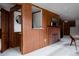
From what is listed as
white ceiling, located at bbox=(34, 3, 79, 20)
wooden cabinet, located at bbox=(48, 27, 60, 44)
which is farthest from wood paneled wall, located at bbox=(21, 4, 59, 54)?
wooden cabinet, located at bbox=(48, 27, 60, 44)

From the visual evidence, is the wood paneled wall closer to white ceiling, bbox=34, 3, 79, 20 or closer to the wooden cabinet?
white ceiling, bbox=34, 3, 79, 20

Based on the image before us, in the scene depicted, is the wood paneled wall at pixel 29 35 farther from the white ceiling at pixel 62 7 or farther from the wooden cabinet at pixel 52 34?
the wooden cabinet at pixel 52 34

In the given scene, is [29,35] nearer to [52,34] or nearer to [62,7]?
[62,7]

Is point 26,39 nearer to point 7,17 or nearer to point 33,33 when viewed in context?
point 33,33

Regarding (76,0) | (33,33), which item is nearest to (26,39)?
(33,33)

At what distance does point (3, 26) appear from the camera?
5.20 metres

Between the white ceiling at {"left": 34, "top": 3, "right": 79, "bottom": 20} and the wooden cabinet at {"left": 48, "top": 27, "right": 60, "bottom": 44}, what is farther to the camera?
the wooden cabinet at {"left": 48, "top": 27, "right": 60, "bottom": 44}

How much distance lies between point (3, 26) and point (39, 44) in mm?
1875

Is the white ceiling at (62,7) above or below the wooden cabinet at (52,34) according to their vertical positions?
above

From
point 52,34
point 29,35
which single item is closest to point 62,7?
point 52,34

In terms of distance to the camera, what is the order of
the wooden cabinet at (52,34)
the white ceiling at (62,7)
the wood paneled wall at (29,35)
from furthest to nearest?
1. the wooden cabinet at (52,34)
2. the white ceiling at (62,7)
3. the wood paneled wall at (29,35)

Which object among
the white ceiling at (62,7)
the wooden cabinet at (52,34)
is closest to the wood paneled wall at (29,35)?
the white ceiling at (62,7)

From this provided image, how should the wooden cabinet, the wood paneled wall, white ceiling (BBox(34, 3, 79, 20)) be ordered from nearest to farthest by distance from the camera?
the wood paneled wall, white ceiling (BBox(34, 3, 79, 20)), the wooden cabinet

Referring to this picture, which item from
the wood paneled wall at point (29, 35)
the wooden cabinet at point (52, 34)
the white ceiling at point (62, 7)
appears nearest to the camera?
the wood paneled wall at point (29, 35)
